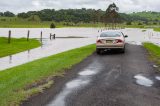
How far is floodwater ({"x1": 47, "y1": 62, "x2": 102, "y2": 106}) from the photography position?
8.99m

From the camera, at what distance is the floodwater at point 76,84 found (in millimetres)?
8992

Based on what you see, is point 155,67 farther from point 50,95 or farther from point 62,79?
point 50,95

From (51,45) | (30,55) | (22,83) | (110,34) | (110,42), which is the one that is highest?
(110,34)

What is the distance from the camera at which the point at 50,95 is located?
32.1 ft

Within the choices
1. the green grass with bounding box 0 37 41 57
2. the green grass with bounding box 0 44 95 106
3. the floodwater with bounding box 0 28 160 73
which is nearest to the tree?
the floodwater with bounding box 0 28 160 73

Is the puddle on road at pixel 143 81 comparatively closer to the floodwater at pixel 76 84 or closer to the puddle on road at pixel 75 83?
the floodwater at pixel 76 84

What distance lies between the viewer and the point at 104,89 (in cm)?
1058

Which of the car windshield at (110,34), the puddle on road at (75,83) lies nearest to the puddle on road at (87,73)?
the puddle on road at (75,83)

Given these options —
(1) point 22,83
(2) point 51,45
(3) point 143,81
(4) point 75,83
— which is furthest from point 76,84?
(2) point 51,45

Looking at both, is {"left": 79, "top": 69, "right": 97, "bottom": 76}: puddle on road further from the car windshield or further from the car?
the car windshield

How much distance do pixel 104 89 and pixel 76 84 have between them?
1336 mm

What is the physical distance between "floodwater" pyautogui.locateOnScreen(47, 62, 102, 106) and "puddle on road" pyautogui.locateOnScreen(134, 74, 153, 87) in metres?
1.75

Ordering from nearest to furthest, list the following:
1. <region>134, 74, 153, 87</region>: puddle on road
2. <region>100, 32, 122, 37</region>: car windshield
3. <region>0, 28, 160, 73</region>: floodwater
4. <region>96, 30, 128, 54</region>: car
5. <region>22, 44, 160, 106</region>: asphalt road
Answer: <region>22, 44, 160, 106</region>: asphalt road < <region>134, 74, 153, 87</region>: puddle on road < <region>0, 28, 160, 73</region>: floodwater < <region>96, 30, 128, 54</region>: car < <region>100, 32, 122, 37</region>: car windshield

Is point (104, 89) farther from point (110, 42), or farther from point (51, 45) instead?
point (51, 45)
